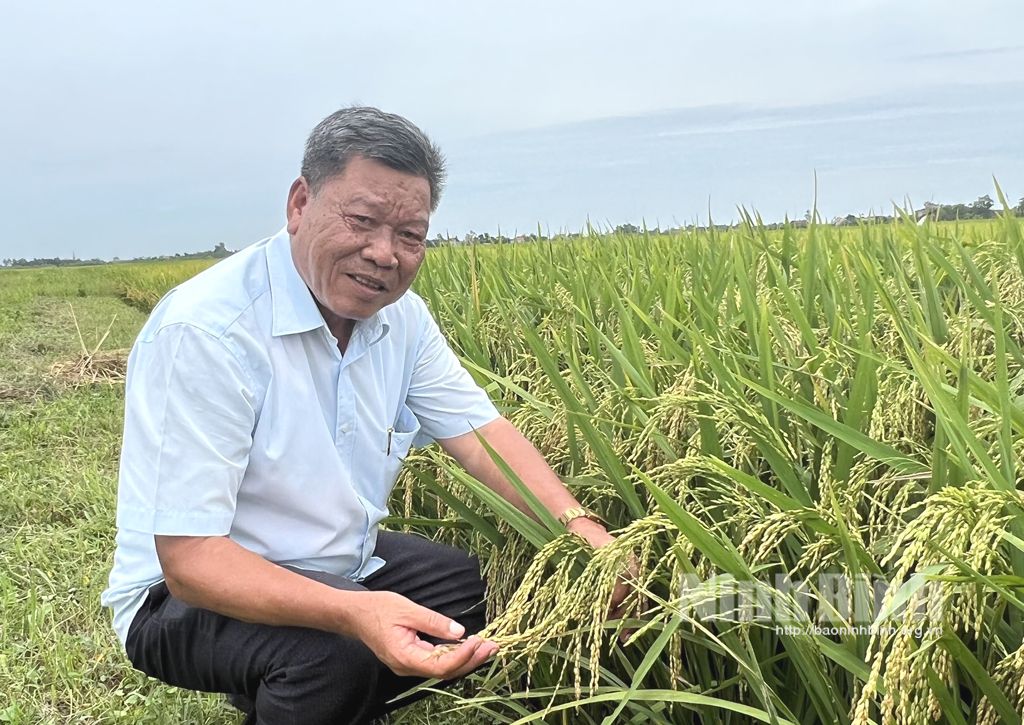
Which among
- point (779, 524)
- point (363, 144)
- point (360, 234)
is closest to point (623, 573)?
point (779, 524)

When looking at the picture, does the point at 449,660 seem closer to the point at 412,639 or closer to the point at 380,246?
the point at 412,639

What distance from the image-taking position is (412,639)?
1356mm

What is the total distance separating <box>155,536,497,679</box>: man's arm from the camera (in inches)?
55.0

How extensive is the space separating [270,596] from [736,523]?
0.79 meters

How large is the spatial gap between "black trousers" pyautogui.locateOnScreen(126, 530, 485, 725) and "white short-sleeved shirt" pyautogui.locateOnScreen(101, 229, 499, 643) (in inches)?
3.6

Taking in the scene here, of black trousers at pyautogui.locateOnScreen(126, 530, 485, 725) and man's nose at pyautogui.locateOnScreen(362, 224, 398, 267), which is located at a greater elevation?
man's nose at pyautogui.locateOnScreen(362, 224, 398, 267)

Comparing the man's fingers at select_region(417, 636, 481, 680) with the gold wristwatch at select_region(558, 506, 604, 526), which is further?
the gold wristwatch at select_region(558, 506, 604, 526)

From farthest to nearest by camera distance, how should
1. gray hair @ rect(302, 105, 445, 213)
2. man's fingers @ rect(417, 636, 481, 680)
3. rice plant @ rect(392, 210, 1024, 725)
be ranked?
gray hair @ rect(302, 105, 445, 213) → man's fingers @ rect(417, 636, 481, 680) → rice plant @ rect(392, 210, 1024, 725)

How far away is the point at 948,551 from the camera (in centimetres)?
87

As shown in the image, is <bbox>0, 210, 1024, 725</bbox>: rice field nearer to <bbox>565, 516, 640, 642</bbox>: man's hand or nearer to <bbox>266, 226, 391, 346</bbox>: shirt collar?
<bbox>565, 516, 640, 642</bbox>: man's hand

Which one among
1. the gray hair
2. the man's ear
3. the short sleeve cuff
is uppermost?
the gray hair

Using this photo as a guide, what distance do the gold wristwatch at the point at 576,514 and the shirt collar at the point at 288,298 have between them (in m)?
0.59

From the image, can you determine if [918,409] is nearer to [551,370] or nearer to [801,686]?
[801,686]

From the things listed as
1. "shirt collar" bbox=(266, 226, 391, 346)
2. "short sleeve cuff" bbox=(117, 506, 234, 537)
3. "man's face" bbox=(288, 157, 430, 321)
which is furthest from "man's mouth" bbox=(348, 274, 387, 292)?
"short sleeve cuff" bbox=(117, 506, 234, 537)
